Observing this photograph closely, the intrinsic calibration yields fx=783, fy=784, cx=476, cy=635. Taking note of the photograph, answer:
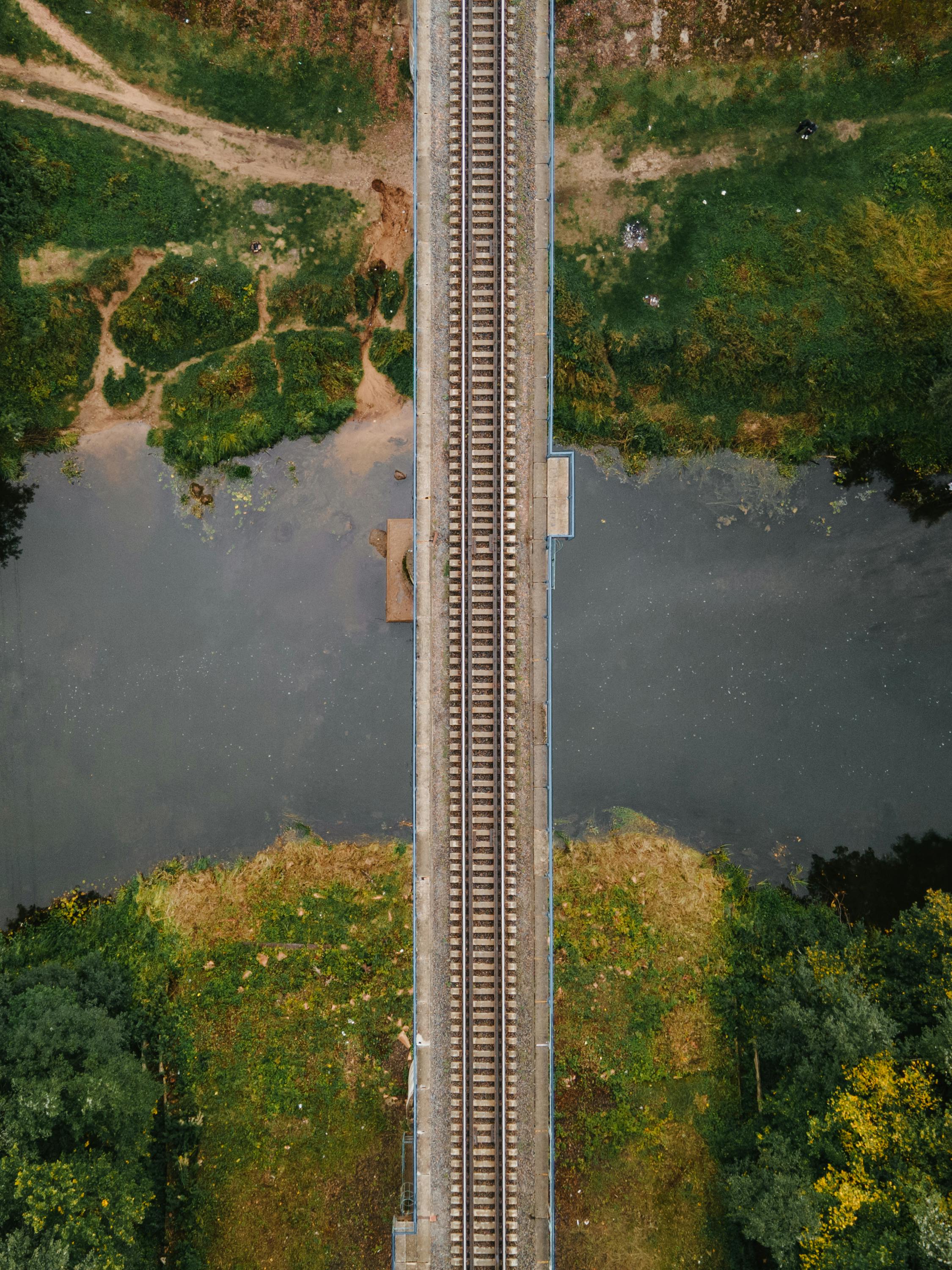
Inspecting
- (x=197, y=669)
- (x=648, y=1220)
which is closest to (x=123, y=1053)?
(x=197, y=669)

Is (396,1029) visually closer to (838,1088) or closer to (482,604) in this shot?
(838,1088)

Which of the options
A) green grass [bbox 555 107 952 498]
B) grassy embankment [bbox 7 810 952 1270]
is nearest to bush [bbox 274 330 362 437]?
green grass [bbox 555 107 952 498]

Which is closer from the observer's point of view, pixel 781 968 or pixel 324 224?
pixel 781 968

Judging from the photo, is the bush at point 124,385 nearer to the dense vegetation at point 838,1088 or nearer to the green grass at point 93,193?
the green grass at point 93,193

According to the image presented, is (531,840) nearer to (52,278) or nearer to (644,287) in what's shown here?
(644,287)

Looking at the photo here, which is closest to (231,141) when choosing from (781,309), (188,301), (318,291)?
(188,301)
